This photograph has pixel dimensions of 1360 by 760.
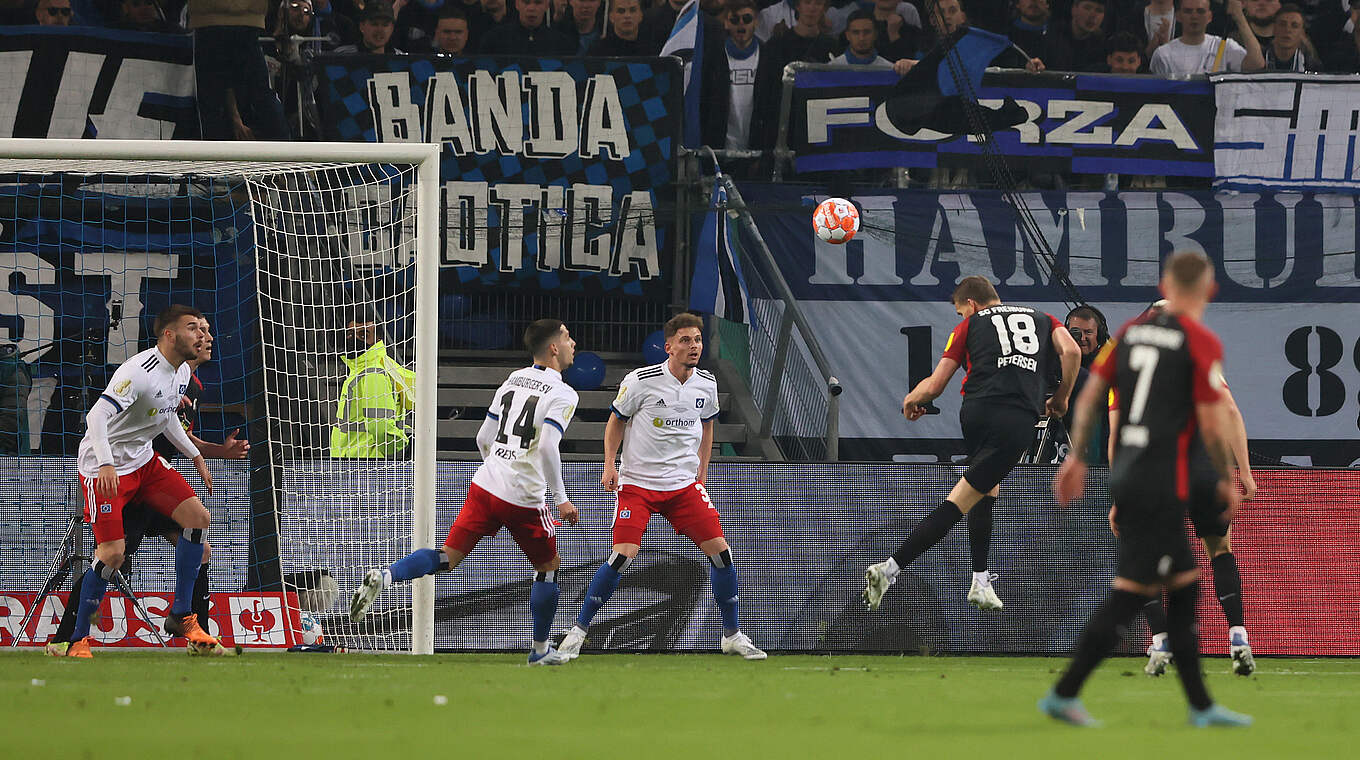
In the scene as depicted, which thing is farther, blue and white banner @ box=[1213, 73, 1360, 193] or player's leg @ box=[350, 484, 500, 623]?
blue and white banner @ box=[1213, 73, 1360, 193]

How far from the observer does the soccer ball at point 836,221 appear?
12242 millimetres

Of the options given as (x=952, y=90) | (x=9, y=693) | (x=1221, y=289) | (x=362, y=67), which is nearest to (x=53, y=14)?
(x=362, y=67)

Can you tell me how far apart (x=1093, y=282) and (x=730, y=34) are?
4093mm

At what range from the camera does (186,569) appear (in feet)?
30.9

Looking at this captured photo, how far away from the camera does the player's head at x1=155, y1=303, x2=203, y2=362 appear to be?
9.38 metres

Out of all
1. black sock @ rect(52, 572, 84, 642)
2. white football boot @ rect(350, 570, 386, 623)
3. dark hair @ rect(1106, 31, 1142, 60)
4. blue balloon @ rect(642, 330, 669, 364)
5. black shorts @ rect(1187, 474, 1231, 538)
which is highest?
dark hair @ rect(1106, 31, 1142, 60)

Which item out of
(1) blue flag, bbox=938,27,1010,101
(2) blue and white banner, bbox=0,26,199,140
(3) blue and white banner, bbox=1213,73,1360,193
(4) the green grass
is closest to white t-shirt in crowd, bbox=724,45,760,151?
(1) blue flag, bbox=938,27,1010,101

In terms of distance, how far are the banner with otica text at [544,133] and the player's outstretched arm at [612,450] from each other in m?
4.52

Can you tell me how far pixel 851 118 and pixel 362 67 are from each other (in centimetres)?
444

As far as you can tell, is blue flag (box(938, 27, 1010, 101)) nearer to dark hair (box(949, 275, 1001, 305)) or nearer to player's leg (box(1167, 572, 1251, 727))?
dark hair (box(949, 275, 1001, 305))

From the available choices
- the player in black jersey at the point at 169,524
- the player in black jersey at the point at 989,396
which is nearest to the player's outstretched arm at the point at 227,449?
the player in black jersey at the point at 169,524

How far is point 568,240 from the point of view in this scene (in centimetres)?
1377

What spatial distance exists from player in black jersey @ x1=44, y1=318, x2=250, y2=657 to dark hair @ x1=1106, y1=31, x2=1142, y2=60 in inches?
359

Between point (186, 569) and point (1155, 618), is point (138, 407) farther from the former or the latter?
point (1155, 618)
